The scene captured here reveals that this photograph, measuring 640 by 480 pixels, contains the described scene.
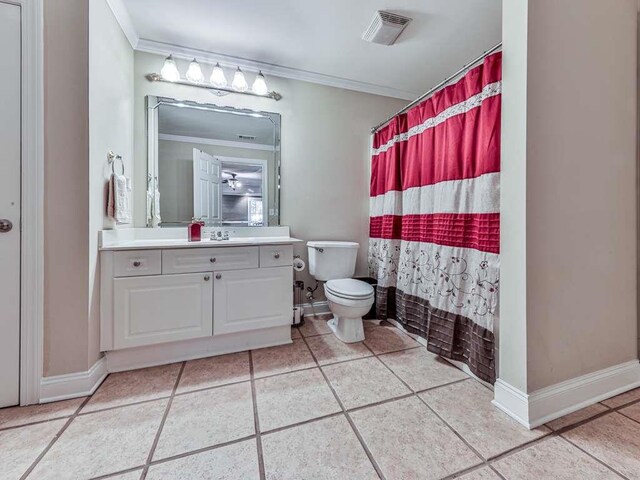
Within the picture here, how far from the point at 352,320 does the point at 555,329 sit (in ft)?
3.77

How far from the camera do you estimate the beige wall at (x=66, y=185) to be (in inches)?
50.9

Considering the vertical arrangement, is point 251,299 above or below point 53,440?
above

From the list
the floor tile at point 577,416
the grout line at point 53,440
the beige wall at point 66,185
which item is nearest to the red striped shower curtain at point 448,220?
the floor tile at point 577,416

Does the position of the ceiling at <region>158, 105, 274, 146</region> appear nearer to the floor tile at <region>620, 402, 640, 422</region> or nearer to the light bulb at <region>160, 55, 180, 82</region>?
the light bulb at <region>160, 55, 180, 82</region>

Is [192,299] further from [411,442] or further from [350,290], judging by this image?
[411,442]

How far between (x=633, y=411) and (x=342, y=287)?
156 centimetres

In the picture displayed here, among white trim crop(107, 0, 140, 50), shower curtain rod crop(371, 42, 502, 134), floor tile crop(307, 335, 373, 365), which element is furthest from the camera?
floor tile crop(307, 335, 373, 365)

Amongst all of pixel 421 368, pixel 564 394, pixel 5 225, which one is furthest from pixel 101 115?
pixel 564 394

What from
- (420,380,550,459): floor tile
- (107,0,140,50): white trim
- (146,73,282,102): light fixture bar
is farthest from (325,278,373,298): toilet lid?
(107,0,140,50): white trim

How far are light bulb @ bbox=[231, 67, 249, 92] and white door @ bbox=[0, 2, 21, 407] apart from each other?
1202mm

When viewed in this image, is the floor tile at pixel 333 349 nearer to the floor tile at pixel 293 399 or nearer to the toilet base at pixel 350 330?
the toilet base at pixel 350 330

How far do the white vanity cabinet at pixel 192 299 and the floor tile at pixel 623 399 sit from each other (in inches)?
69.4

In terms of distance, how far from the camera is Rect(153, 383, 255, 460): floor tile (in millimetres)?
1068

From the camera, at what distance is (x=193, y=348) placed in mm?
1747
